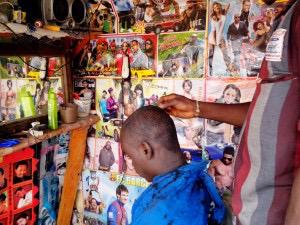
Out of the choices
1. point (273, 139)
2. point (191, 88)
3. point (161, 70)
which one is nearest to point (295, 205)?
point (273, 139)

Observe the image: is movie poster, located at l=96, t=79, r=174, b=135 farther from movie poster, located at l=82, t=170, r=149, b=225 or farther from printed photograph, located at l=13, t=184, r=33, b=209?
printed photograph, located at l=13, t=184, r=33, b=209

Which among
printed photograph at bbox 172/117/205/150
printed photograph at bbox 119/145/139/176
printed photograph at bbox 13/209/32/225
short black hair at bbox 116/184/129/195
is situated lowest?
printed photograph at bbox 13/209/32/225

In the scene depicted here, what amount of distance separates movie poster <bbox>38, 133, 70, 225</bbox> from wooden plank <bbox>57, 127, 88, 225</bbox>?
0.13 feet

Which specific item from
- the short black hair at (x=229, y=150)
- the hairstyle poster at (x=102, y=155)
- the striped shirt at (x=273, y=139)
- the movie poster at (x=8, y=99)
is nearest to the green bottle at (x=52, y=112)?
the movie poster at (x=8, y=99)

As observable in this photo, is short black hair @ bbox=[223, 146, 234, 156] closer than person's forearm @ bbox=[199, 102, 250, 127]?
No

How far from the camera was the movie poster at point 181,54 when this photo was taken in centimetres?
182

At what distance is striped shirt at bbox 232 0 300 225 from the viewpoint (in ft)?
2.42

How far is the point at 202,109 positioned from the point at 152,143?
40 cm

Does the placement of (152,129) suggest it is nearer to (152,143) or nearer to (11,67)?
(152,143)

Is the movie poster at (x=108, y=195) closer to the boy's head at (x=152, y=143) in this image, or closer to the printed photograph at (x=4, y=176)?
the printed photograph at (x=4, y=176)

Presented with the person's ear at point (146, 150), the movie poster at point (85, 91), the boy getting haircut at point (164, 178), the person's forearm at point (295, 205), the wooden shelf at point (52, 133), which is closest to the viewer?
the person's forearm at point (295, 205)

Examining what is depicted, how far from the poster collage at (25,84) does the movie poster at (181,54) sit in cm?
67

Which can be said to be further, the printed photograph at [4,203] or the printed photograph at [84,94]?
the printed photograph at [84,94]

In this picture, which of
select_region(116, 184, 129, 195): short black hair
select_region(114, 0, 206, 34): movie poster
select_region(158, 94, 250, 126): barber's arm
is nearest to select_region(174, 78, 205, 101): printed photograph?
select_region(114, 0, 206, 34): movie poster
